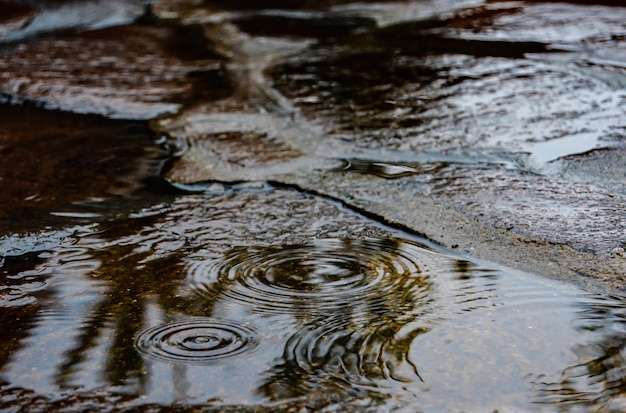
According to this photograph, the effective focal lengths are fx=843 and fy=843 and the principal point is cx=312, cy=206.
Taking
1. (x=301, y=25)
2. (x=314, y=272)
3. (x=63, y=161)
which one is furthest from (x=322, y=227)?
(x=301, y=25)

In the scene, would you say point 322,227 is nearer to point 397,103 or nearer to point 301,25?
point 397,103

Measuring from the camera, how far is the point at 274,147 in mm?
2918

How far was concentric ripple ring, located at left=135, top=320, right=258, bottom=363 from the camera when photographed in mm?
1636

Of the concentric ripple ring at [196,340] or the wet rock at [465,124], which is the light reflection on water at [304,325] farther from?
the wet rock at [465,124]

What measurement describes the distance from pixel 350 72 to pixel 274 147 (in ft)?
3.41

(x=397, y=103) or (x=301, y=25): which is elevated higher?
(x=301, y=25)

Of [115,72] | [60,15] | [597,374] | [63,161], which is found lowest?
[597,374]

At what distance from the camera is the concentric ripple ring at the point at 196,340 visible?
164 cm

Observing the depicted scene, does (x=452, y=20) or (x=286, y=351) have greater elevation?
(x=452, y=20)

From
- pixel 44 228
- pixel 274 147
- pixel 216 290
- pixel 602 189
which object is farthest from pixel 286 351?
pixel 274 147

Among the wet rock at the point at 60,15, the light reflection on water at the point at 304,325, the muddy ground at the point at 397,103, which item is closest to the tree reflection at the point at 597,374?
the light reflection on water at the point at 304,325

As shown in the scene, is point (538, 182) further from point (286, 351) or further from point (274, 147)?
point (286, 351)

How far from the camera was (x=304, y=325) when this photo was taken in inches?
68.2

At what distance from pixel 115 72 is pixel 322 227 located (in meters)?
2.24
